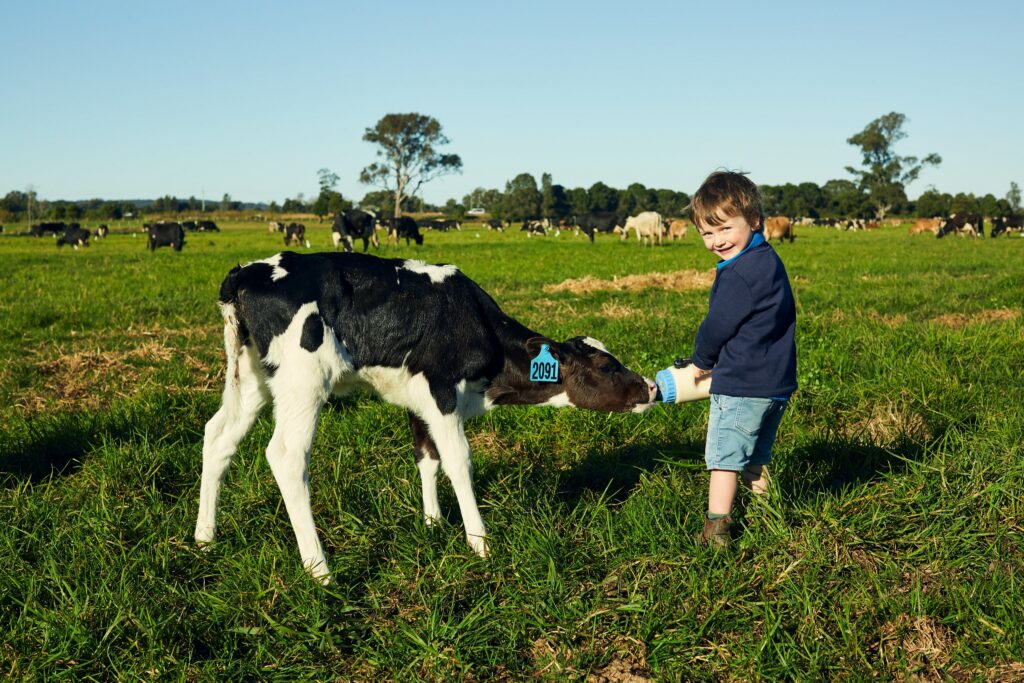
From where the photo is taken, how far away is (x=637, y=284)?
51.2ft

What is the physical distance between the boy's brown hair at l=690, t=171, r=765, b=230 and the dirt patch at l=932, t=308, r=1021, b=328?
722cm

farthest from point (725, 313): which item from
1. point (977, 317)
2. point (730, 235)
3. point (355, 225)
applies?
point (355, 225)

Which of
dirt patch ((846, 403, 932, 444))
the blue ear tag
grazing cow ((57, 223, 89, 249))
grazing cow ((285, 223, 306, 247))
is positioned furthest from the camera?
grazing cow ((285, 223, 306, 247))

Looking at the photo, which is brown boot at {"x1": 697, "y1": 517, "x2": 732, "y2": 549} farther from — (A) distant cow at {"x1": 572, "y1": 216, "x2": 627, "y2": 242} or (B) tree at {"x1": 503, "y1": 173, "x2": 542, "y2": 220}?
(B) tree at {"x1": 503, "y1": 173, "x2": 542, "y2": 220}

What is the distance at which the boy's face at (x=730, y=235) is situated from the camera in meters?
3.77

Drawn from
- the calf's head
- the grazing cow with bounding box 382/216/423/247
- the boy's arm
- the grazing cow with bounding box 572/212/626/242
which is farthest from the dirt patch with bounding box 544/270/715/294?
the grazing cow with bounding box 572/212/626/242

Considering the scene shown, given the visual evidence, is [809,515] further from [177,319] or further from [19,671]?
[177,319]

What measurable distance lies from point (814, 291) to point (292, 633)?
1310 centimetres

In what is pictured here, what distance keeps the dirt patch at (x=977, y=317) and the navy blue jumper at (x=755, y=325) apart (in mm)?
7140

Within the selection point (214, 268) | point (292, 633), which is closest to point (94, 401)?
point (292, 633)

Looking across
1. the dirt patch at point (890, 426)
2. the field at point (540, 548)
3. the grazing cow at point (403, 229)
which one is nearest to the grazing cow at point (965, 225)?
the grazing cow at point (403, 229)

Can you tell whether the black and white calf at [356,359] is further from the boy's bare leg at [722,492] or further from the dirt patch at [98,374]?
the dirt patch at [98,374]

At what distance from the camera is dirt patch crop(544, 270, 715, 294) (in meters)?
15.1

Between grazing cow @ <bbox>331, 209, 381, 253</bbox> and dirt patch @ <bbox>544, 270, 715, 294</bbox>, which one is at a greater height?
grazing cow @ <bbox>331, 209, 381, 253</bbox>
